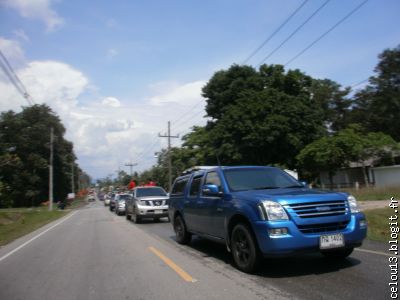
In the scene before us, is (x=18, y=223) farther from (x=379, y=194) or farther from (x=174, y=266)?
(x=174, y=266)

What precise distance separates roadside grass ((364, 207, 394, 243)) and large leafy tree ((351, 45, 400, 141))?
1651 inches

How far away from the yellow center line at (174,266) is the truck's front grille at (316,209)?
204cm

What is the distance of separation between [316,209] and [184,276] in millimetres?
2550

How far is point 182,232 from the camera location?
12.0 m

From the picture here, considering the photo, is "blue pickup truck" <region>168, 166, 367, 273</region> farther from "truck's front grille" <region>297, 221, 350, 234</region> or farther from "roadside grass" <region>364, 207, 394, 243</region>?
"roadside grass" <region>364, 207, 394, 243</region>

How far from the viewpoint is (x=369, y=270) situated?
24.3 feet

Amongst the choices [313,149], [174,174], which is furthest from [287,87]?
[174,174]

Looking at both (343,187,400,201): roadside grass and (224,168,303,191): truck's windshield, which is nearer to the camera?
(224,168,303,191): truck's windshield

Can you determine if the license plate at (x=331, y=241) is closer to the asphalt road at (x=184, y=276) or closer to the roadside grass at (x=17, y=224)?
the asphalt road at (x=184, y=276)

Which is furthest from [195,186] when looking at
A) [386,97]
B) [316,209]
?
[386,97]

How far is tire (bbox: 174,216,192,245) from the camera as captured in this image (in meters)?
11.9

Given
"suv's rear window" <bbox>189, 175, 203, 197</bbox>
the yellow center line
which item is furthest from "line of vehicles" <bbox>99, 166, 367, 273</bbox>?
the yellow center line

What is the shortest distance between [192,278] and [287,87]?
43.6 metres

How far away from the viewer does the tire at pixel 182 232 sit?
11.9 m
